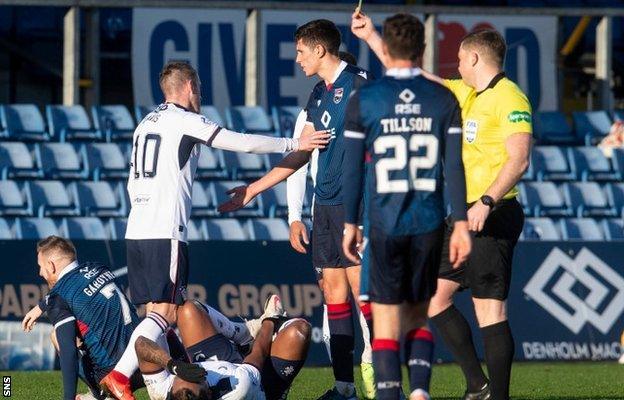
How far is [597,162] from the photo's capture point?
59.7 ft

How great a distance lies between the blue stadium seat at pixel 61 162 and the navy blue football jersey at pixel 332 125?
8177 mm

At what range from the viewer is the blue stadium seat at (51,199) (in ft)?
51.5

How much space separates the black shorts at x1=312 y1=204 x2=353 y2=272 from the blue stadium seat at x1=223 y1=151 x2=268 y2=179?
27.2 feet

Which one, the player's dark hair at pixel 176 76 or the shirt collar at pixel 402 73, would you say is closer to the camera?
the shirt collar at pixel 402 73

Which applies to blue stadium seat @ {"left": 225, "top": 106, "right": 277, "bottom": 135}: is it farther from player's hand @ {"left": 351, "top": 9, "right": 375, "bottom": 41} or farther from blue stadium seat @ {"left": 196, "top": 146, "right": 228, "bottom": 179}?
player's hand @ {"left": 351, "top": 9, "right": 375, "bottom": 41}

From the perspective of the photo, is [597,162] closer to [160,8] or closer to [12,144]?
[160,8]

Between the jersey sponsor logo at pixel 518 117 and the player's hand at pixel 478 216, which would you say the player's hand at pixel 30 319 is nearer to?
the player's hand at pixel 478 216

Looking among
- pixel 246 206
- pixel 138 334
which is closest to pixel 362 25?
pixel 138 334

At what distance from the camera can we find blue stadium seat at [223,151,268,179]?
1686 cm

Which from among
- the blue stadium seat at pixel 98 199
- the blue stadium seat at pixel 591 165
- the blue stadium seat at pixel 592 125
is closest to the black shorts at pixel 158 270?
the blue stadium seat at pixel 98 199

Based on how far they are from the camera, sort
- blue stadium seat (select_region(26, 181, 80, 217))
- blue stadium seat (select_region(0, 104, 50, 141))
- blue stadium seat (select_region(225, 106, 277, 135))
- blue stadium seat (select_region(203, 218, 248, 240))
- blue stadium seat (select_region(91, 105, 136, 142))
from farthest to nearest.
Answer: blue stadium seat (select_region(225, 106, 277, 135)) < blue stadium seat (select_region(91, 105, 136, 142)) < blue stadium seat (select_region(0, 104, 50, 141)) < blue stadium seat (select_region(26, 181, 80, 217)) < blue stadium seat (select_region(203, 218, 248, 240))

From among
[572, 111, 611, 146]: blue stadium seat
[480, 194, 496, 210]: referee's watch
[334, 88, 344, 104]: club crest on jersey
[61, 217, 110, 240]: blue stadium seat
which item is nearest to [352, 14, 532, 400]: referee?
[480, 194, 496, 210]: referee's watch

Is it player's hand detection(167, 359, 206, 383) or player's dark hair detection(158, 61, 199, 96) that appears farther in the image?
player's dark hair detection(158, 61, 199, 96)

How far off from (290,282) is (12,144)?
4683mm
